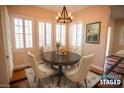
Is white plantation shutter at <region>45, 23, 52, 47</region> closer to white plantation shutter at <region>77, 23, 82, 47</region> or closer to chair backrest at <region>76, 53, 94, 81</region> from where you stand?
white plantation shutter at <region>77, 23, 82, 47</region>

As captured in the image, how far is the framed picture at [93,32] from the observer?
8.18ft

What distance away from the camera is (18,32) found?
7.89 ft

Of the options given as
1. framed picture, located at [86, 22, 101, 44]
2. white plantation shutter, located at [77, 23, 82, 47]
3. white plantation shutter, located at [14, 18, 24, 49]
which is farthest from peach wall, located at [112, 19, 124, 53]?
white plantation shutter, located at [14, 18, 24, 49]

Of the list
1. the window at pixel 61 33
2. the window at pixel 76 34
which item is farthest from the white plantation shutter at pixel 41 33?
the window at pixel 76 34

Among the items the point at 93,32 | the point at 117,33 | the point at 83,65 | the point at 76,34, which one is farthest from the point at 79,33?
the point at 83,65

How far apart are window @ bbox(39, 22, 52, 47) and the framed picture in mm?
1318

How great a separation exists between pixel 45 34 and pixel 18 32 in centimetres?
85

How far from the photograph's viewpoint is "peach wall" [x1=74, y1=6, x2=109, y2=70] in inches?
89.7

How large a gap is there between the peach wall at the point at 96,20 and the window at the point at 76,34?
8.7 inches
